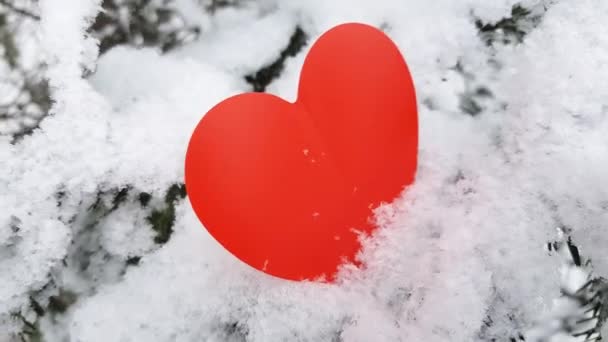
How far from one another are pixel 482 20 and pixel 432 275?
0.47 metres

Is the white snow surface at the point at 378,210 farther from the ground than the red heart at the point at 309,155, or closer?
closer

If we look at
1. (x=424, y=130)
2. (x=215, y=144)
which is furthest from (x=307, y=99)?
(x=424, y=130)

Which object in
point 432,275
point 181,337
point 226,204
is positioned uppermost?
point 226,204

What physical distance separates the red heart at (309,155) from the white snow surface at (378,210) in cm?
7

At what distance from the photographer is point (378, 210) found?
0.74 meters

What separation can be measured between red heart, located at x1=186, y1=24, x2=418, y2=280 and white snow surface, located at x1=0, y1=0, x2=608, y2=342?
2.9 inches

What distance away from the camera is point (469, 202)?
2.61ft

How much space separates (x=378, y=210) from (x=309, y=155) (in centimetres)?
12

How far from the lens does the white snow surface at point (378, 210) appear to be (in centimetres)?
74

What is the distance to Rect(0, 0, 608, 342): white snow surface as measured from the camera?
29.3 inches

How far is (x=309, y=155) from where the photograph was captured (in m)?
0.70

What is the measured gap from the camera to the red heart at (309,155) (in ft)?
2.18

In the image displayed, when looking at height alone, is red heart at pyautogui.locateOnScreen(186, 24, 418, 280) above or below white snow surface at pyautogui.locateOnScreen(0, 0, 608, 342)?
above

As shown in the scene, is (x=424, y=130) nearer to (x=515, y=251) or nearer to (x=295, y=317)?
(x=515, y=251)
